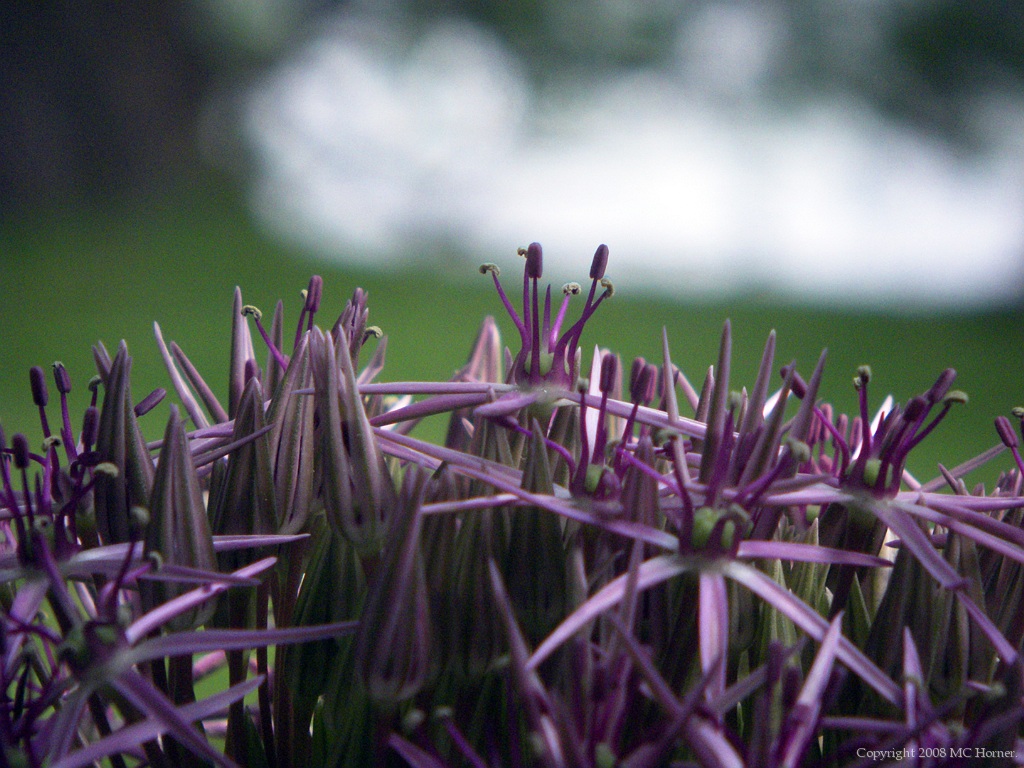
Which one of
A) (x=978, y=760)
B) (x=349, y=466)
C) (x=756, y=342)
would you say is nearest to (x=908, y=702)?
(x=978, y=760)

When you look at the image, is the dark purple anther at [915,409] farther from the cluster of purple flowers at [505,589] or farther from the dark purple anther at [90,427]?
the dark purple anther at [90,427]

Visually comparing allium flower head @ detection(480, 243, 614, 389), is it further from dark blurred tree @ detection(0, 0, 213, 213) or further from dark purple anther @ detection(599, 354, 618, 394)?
dark blurred tree @ detection(0, 0, 213, 213)

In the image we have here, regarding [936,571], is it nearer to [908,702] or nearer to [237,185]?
[908,702]

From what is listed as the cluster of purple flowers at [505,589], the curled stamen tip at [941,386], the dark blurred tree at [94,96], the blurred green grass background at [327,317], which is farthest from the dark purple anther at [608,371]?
the dark blurred tree at [94,96]

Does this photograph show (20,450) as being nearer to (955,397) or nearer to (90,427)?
(90,427)

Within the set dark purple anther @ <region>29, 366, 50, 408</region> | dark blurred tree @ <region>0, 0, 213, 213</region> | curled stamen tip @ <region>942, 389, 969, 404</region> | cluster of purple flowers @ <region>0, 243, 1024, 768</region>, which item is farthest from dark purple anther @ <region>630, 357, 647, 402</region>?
dark blurred tree @ <region>0, 0, 213, 213</region>
